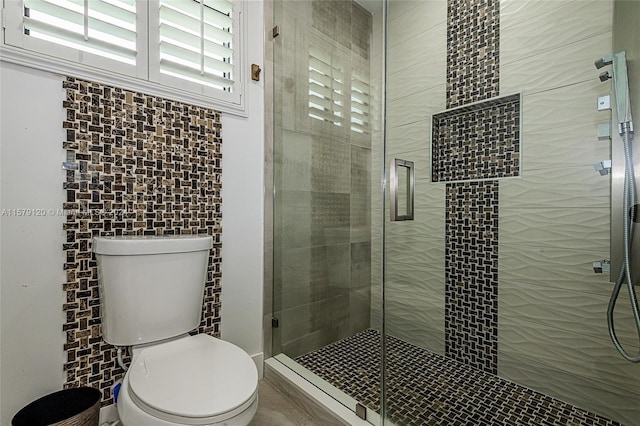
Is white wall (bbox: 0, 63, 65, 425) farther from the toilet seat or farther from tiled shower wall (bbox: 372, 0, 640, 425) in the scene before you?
tiled shower wall (bbox: 372, 0, 640, 425)

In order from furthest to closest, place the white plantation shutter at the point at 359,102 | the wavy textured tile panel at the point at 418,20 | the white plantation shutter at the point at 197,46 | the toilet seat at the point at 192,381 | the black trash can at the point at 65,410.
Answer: the white plantation shutter at the point at 359,102 → the wavy textured tile panel at the point at 418,20 → the white plantation shutter at the point at 197,46 → the black trash can at the point at 65,410 → the toilet seat at the point at 192,381

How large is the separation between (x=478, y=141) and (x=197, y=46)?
1405mm

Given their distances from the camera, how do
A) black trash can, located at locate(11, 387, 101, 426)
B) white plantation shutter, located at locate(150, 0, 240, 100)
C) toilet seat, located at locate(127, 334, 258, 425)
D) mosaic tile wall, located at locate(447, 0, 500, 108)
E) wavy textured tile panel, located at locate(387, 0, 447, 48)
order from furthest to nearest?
wavy textured tile panel, located at locate(387, 0, 447, 48) → mosaic tile wall, located at locate(447, 0, 500, 108) → white plantation shutter, located at locate(150, 0, 240, 100) → black trash can, located at locate(11, 387, 101, 426) → toilet seat, located at locate(127, 334, 258, 425)

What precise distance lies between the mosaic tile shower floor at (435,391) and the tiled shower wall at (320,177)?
236 mm

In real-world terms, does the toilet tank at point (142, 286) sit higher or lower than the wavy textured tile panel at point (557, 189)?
lower

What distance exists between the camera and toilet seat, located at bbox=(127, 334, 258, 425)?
0.84m

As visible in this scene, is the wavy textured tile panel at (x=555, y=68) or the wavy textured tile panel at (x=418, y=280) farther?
the wavy textured tile panel at (x=418, y=280)

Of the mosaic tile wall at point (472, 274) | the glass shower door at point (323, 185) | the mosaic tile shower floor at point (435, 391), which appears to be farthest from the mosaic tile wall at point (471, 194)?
the glass shower door at point (323, 185)

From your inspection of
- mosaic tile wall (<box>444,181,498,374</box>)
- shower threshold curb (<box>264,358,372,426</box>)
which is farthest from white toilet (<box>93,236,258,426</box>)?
mosaic tile wall (<box>444,181,498,374</box>)

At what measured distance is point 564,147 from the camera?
132 cm

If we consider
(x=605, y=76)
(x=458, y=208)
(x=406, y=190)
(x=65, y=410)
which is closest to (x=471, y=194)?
(x=458, y=208)

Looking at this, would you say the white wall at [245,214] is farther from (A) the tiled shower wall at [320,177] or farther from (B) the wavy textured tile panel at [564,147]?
(B) the wavy textured tile panel at [564,147]

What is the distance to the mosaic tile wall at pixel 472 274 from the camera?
155cm

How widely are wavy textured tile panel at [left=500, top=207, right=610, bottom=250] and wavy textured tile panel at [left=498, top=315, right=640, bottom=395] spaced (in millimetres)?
366
